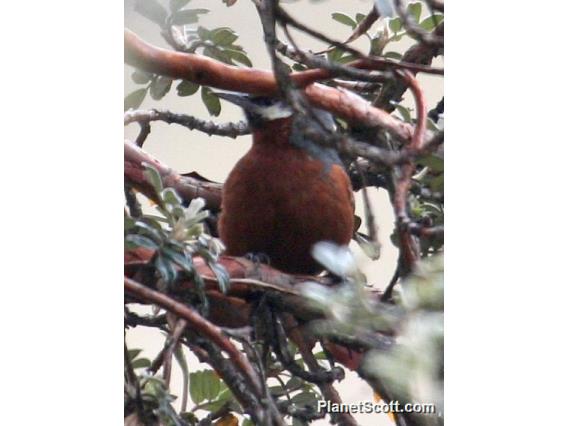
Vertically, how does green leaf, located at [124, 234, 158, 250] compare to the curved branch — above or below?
below

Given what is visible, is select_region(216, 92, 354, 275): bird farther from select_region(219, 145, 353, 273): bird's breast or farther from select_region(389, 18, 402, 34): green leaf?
select_region(389, 18, 402, 34): green leaf

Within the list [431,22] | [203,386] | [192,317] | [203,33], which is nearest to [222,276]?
[192,317]

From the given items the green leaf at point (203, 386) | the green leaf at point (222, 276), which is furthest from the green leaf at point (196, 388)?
the green leaf at point (222, 276)

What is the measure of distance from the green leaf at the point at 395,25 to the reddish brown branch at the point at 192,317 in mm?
543

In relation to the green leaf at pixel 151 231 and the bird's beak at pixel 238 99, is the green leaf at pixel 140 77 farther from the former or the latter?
the green leaf at pixel 151 231

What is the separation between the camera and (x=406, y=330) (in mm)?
1866

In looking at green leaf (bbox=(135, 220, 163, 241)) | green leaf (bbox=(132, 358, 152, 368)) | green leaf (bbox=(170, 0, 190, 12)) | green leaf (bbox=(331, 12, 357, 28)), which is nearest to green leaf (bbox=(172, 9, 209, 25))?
green leaf (bbox=(170, 0, 190, 12))

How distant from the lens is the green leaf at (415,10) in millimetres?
1889

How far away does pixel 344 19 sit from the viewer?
6.25 ft

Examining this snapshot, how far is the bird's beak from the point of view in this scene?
1.94 m

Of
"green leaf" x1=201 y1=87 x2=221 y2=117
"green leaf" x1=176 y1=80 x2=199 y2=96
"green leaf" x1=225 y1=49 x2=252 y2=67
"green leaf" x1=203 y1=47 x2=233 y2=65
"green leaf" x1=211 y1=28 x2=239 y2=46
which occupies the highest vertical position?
"green leaf" x1=211 y1=28 x2=239 y2=46

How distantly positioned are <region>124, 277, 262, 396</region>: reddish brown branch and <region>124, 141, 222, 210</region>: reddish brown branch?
0.48ft

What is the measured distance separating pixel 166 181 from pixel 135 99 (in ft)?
0.46
